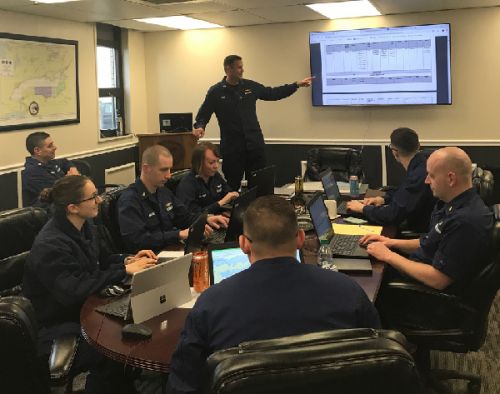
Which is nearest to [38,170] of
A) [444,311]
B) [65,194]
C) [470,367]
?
[65,194]

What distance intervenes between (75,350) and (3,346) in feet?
2.39

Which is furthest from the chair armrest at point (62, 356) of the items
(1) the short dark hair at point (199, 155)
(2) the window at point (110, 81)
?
(2) the window at point (110, 81)

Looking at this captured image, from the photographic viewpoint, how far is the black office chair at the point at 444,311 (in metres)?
2.50

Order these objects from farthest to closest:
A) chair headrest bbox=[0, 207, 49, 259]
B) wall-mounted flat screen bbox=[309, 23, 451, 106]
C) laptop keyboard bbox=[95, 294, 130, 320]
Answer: wall-mounted flat screen bbox=[309, 23, 451, 106] < chair headrest bbox=[0, 207, 49, 259] < laptop keyboard bbox=[95, 294, 130, 320]

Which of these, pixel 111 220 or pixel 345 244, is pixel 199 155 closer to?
pixel 111 220

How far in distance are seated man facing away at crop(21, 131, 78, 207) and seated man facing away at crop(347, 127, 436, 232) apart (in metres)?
2.60

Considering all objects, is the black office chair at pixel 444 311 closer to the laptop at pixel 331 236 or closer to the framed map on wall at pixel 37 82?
the laptop at pixel 331 236

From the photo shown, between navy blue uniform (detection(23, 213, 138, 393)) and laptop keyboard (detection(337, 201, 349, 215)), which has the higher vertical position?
laptop keyboard (detection(337, 201, 349, 215))

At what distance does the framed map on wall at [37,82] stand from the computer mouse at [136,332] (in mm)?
3924

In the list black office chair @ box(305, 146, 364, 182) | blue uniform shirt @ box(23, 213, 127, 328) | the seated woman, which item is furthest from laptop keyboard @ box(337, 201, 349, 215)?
blue uniform shirt @ box(23, 213, 127, 328)

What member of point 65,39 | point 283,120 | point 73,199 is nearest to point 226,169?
point 283,120

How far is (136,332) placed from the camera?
1.87m

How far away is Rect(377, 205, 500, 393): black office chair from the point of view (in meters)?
2.50

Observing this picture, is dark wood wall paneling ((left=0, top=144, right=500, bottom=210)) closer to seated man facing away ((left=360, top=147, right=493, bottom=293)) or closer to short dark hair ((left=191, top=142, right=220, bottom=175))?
short dark hair ((left=191, top=142, right=220, bottom=175))
